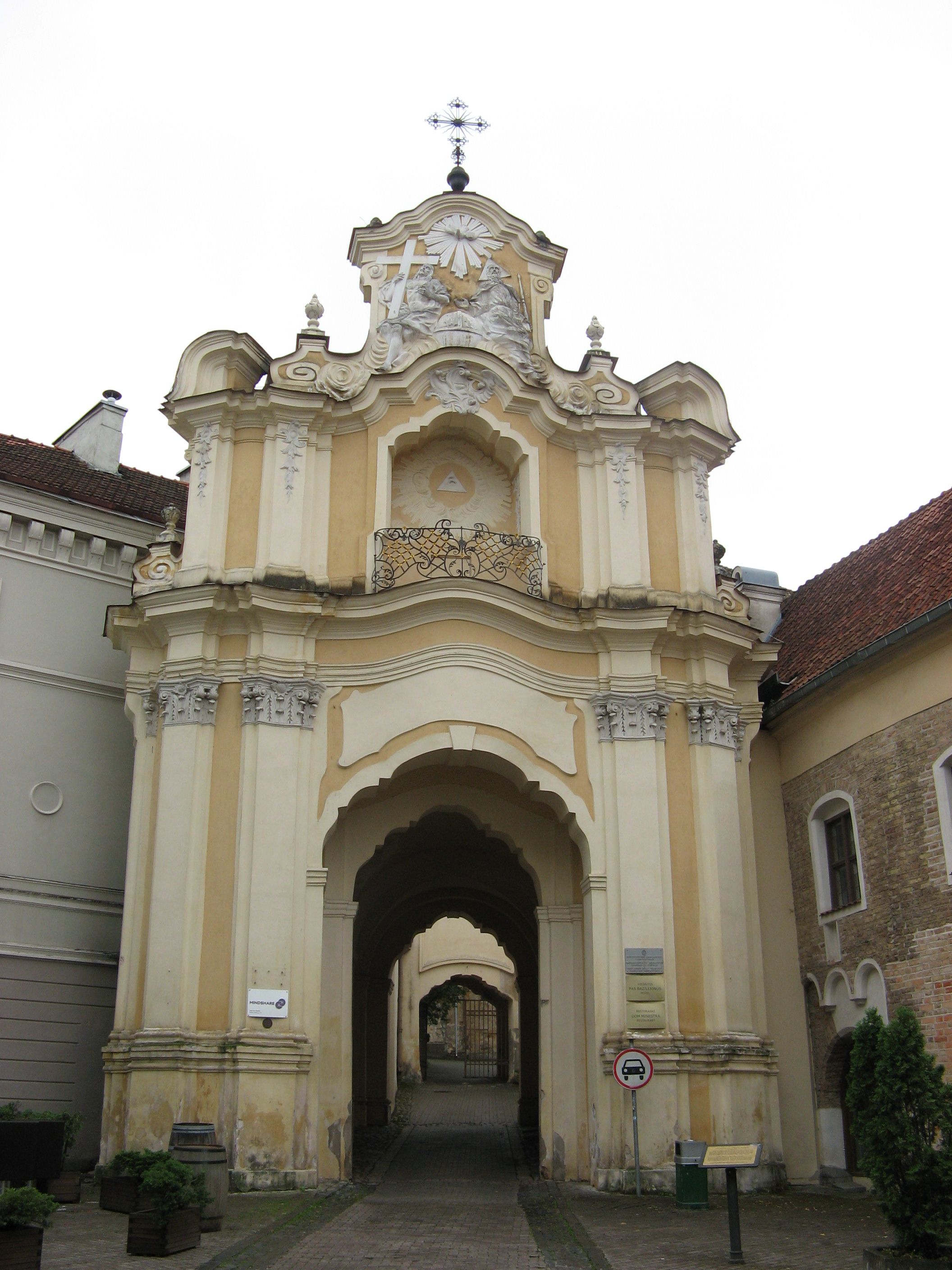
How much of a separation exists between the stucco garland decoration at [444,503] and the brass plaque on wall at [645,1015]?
752cm

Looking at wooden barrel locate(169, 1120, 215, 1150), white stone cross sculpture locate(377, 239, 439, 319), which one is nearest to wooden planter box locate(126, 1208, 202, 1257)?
wooden barrel locate(169, 1120, 215, 1150)

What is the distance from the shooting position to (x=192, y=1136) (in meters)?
13.5

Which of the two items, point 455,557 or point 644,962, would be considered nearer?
point 644,962

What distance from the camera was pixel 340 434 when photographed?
1902 cm

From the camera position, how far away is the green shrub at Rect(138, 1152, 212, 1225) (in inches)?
431

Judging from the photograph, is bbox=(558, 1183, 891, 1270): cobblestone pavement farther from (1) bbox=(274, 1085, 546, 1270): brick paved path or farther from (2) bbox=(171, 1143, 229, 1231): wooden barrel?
(2) bbox=(171, 1143, 229, 1231): wooden barrel

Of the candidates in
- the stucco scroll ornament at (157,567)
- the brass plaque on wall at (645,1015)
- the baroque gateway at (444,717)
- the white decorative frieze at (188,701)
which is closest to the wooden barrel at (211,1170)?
the baroque gateway at (444,717)

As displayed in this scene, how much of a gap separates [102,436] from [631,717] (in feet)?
40.9

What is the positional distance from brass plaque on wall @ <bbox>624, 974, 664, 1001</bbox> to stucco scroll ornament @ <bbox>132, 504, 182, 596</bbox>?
8.36 metres

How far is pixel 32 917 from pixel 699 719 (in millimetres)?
10298

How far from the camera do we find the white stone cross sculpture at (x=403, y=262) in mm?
20141

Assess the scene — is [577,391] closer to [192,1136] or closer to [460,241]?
[460,241]

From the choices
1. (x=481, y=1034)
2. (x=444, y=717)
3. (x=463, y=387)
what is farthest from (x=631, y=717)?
(x=481, y=1034)

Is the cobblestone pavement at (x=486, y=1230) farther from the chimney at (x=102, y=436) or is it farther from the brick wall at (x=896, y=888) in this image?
the chimney at (x=102, y=436)
